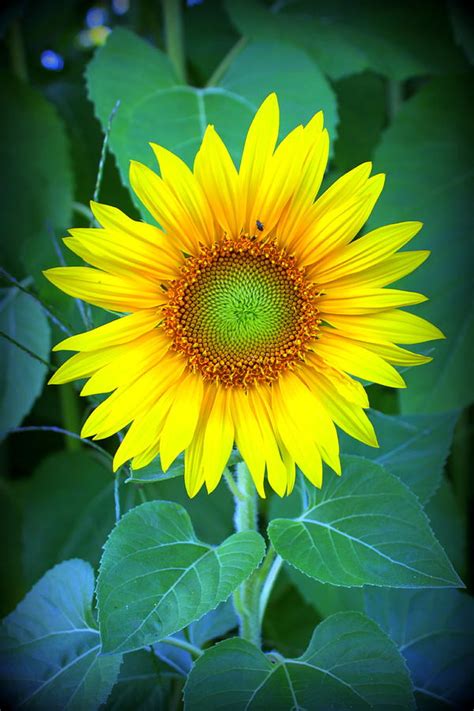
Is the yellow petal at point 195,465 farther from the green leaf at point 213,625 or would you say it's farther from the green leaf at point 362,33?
the green leaf at point 362,33

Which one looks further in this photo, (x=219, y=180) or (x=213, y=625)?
(x=213, y=625)

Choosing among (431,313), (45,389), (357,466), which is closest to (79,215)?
(45,389)

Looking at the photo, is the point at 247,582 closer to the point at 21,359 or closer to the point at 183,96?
the point at 21,359

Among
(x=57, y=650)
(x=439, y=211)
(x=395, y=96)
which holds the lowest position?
(x=57, y=650)

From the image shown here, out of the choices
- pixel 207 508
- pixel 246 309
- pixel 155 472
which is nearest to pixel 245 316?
pixel 246 309

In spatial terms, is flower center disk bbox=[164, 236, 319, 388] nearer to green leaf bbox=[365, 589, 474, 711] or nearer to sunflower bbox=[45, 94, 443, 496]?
sunflower bbox=[45, 94, 443, 496]

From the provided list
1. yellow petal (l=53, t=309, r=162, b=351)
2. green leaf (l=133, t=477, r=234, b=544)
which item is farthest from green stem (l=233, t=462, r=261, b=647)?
green leaf (l=133, t=477, r=234, b=544)
